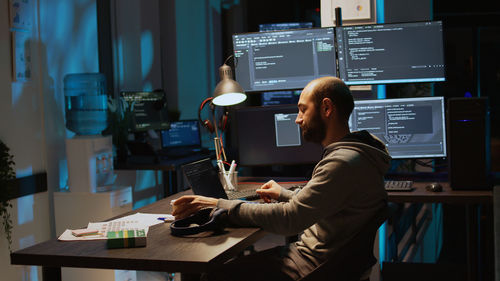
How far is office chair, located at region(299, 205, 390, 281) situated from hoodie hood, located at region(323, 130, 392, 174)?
0.73 feet

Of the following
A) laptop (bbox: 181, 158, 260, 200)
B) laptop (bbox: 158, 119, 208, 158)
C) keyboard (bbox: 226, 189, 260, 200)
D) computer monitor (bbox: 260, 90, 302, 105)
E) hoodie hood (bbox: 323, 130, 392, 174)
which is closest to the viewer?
hoodie hood (bbox: 323, 130, 392, 174)

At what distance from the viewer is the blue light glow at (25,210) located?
3.79 metres

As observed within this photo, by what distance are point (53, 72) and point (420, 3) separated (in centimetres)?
263

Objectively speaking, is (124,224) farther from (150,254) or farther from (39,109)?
(39,109)

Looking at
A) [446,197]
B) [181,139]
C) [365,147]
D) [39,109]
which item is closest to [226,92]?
[365,147]

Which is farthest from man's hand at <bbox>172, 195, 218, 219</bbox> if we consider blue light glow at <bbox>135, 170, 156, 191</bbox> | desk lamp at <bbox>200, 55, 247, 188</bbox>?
blue light glow at <bbox>135, 170, 156, 191</bbox>

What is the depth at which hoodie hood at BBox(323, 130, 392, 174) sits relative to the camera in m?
2.01

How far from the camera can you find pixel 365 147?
2.01 metres

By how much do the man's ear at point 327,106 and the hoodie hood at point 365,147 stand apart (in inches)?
4.8

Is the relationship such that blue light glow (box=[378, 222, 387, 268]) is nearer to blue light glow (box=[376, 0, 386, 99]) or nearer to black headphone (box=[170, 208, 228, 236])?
blue light glow (box=[376, 0, 386, 99])

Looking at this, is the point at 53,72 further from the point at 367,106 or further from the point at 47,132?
the point at 367,106

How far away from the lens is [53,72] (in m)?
4.17

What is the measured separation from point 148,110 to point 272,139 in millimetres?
1896

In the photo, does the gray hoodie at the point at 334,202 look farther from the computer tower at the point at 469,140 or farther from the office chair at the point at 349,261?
the computer tower at the point at 469,140
